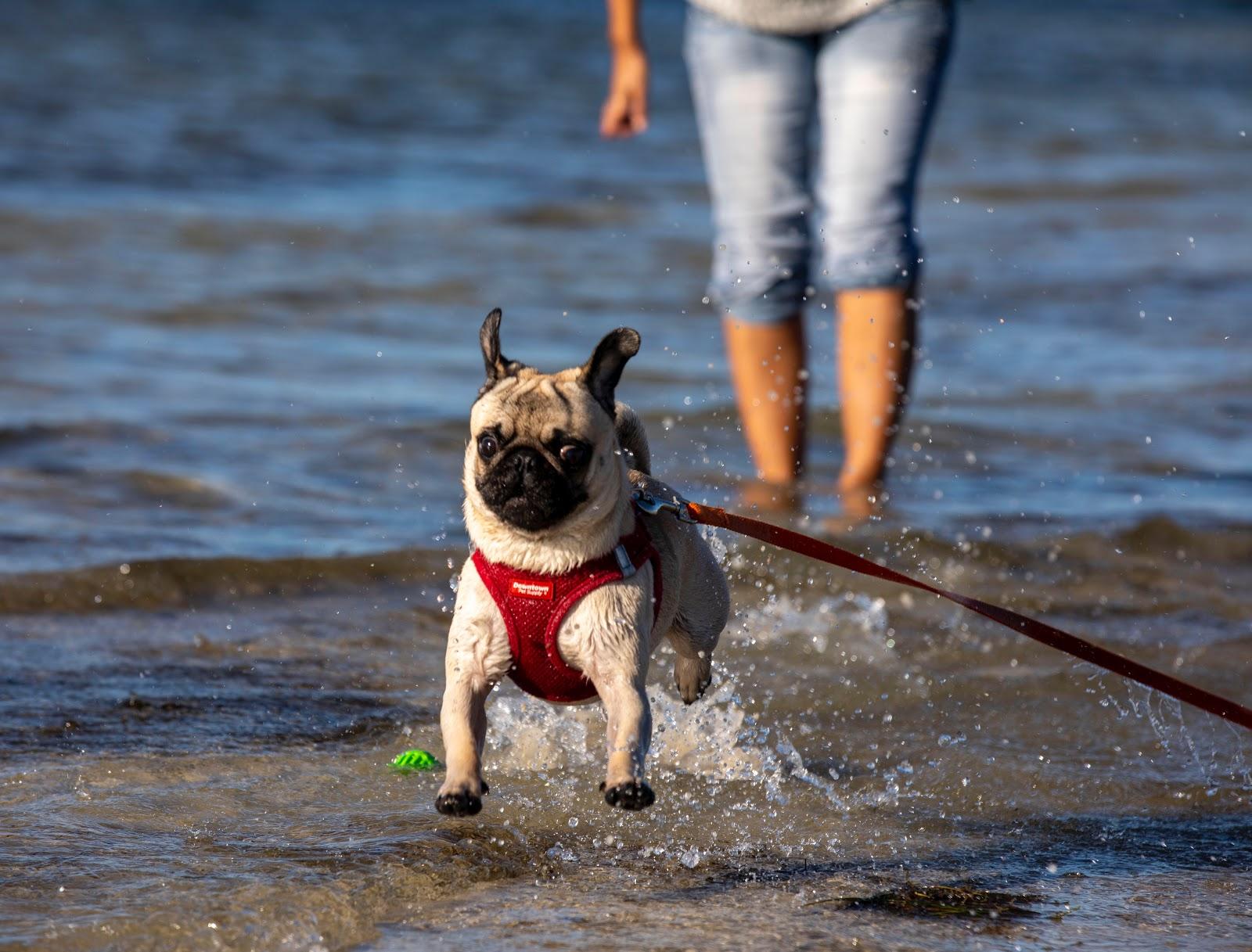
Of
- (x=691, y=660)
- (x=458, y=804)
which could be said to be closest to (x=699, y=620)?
(x=691, y=660)

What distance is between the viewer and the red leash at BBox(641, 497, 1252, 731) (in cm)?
351

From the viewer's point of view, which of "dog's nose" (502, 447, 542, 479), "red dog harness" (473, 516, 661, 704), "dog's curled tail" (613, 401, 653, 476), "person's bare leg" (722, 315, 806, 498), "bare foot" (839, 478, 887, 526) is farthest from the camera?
"bare foot" (839, 478, 887, 526)

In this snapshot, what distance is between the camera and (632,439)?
3848 millimetres

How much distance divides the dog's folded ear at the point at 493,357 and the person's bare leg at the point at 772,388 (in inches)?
103

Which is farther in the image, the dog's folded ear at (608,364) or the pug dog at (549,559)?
the dog's folded ear at (608,364)

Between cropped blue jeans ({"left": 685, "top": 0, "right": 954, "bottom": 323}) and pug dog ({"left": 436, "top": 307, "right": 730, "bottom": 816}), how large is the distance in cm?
243

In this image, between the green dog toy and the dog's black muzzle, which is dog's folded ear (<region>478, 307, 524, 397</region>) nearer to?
the dog's black muzzle

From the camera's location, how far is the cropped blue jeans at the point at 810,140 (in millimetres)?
5414

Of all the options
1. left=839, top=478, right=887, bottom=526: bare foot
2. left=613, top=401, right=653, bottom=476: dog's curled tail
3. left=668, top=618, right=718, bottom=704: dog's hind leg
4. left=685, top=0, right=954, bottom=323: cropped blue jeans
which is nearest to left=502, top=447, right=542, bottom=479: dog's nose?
left=613, top=401, right=653, bottom=476: dog's curled tail

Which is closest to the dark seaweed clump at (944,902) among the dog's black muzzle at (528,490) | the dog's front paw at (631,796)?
the dog's front paw at (631,796)

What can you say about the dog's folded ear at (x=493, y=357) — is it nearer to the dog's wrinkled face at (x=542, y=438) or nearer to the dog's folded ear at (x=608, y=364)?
the dog's wrinkled face at (x=542, y=438)

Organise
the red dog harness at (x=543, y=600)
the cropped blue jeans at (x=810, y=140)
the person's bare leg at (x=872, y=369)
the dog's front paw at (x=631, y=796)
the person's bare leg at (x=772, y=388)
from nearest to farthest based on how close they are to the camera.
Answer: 1. the dog's front paw at (x=631, y=796)
2. the red dog harness at (x=543, y=600)
3. the cropped blue jeans at (x=810, y=140)
4. the person's bare leg at (x=872, y=369)
5. the person's bare leg at (x=772, y=388)

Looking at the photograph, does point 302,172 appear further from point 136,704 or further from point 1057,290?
point 136,704

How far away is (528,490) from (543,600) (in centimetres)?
24
